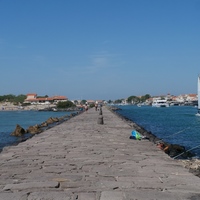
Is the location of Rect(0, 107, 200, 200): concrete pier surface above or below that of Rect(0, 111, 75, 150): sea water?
above

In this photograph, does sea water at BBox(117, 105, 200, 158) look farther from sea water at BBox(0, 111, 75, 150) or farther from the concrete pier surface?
sea water at BBox(0, 111, 75, 150)

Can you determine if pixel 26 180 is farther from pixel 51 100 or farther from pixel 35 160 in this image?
pixel 51 100

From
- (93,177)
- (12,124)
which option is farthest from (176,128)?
(93,177)

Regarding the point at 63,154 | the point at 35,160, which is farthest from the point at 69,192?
the point at 63,154

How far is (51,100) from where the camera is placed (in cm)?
18825

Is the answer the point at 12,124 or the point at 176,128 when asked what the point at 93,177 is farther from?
the point at 12,124

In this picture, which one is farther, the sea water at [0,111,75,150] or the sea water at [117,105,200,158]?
the sea water at [0,111,75,150]

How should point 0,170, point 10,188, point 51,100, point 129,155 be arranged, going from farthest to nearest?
point 51,100 → point 129,155 → point 0,170 → point 10,188

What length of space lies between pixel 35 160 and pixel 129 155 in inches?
87.5

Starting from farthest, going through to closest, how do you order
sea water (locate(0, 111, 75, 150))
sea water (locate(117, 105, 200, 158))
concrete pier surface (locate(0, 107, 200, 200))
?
1. sea water (locate(0, 111, 75, 150))
2. sea water (locate(117, 105, 200, 158))
3. concrete pier surface (locate(0, 107, 200, 200))

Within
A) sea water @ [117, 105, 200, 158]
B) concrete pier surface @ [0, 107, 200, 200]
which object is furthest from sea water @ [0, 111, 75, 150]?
concrete pier surface @ [0, 107, 200, 200]

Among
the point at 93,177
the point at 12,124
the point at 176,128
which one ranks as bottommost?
the point at 12,124

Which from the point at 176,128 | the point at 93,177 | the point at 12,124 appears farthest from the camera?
the point at 12,124

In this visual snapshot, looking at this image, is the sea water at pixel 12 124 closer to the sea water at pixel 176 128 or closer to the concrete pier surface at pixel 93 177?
the sea water at pixel 176 128
